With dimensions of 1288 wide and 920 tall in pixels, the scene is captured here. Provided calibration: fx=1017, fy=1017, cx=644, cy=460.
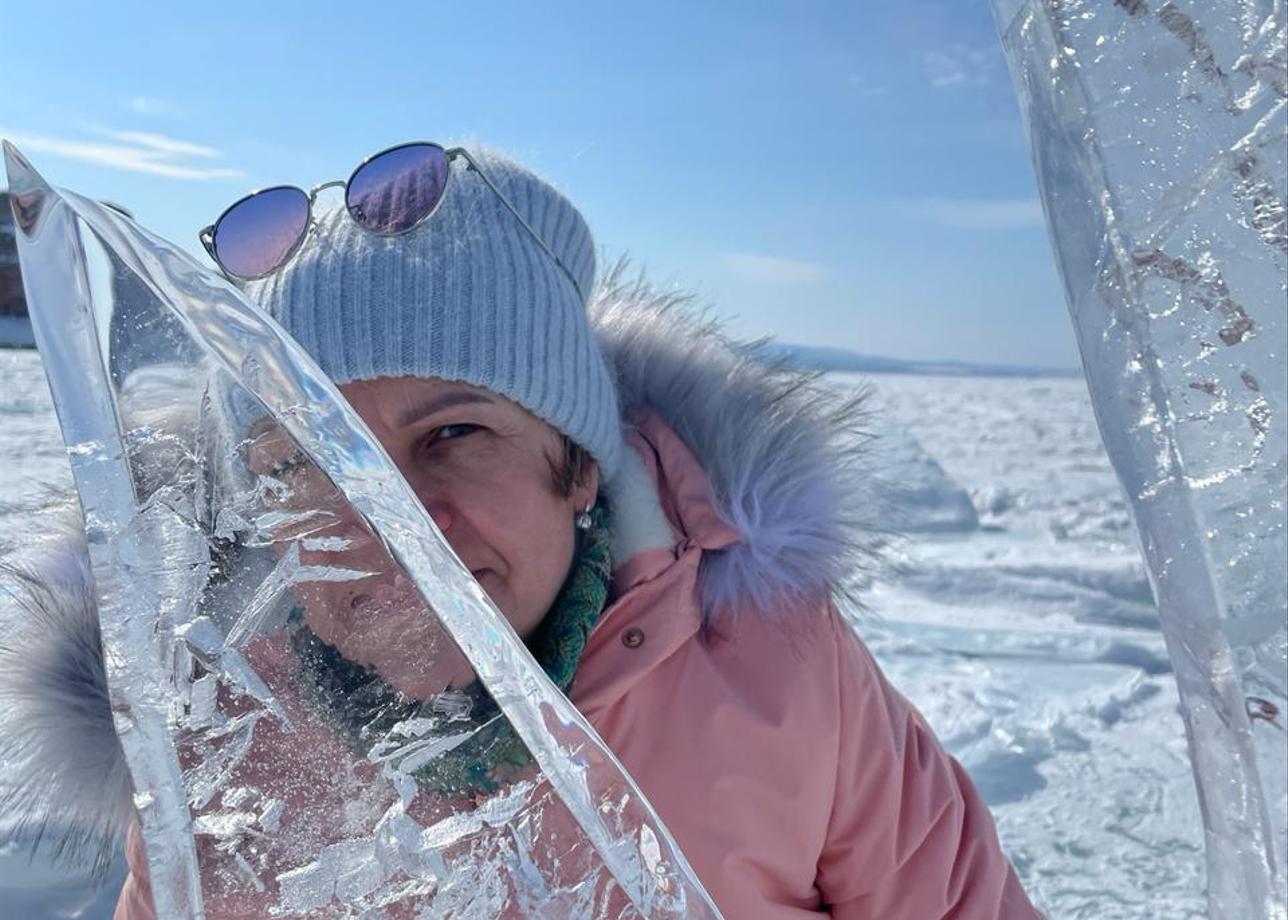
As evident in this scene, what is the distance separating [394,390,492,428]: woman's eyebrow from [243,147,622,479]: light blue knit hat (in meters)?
0.02

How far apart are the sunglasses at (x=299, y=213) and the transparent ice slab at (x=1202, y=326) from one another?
0.67 meters

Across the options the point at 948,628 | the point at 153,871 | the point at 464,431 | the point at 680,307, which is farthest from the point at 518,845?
the point at 948,628

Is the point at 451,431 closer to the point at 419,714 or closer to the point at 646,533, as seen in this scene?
the point at 646,533

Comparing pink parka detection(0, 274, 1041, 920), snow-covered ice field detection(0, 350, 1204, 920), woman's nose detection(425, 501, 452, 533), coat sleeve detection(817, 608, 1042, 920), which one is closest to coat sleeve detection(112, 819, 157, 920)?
pink parka detection(0, 274, 1041, 920)

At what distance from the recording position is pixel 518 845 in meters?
0.55

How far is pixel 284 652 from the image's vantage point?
1.76 feet

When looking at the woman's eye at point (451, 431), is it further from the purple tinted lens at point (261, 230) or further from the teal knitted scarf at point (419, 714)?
the teal knitted scarf at point (419, 714)

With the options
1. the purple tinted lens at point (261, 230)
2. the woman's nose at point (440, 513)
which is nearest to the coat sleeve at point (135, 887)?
the woman's nose at point (440, 513)

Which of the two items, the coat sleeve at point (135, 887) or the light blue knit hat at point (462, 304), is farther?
the light blue knit hat at point (462, 304)

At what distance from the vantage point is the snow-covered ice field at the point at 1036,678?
4.25ft

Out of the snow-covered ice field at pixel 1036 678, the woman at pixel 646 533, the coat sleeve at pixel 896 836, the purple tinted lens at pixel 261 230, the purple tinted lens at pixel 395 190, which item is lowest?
the snow-covered ice field at pixel 1036 678

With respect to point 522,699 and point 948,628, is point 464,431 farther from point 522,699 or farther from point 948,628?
point 948,628

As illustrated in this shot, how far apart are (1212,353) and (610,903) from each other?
41 cm

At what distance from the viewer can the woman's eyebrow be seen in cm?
99
